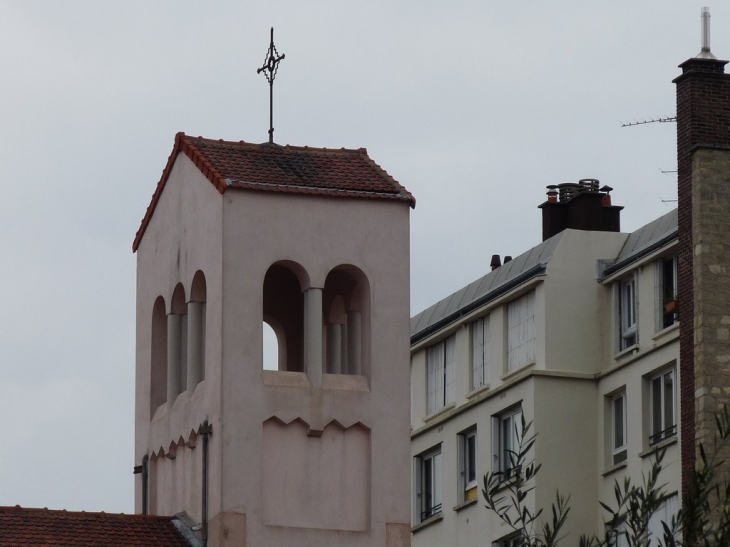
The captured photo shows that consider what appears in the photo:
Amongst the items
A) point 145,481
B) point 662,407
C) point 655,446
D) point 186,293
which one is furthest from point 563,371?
point 186,293

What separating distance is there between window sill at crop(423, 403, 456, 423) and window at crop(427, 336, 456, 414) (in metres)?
0.18

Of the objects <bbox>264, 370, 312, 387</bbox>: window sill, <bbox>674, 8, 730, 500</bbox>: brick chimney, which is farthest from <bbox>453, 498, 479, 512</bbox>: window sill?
<bbox>264, 370, 312, 387</bbox>: window sill

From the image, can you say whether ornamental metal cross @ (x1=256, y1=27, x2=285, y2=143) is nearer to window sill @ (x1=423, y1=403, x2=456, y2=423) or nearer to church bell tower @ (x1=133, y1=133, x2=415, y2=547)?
church bell tower @ (x1=133, y1=133, x2=415, y2=547)

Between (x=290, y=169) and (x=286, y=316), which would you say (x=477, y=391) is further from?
(x=290, y=169)

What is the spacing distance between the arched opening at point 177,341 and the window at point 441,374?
88.0 feet

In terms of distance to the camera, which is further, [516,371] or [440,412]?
[440,412]

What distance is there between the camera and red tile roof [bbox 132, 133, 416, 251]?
119 ft

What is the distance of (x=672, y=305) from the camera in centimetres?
5547

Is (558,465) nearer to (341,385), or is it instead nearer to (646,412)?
(646,412)

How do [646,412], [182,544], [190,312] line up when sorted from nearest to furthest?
[182,544] < [190,312] < [646,412]

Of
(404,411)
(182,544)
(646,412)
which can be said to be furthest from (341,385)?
(646,412)

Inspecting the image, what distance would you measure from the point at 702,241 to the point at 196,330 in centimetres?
1483

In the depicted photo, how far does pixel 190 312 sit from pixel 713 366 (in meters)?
14.2

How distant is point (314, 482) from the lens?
35312mm
